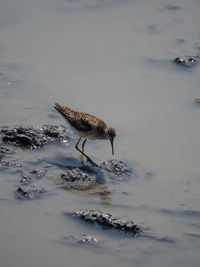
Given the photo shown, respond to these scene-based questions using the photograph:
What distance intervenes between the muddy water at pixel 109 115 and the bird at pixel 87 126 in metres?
0.29

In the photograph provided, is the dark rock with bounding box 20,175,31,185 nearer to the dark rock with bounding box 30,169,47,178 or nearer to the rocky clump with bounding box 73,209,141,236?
the dark rock with bounding box 30,169,47,178

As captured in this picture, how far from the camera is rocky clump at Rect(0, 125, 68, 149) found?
30.9 ft

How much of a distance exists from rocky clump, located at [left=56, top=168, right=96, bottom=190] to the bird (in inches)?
18.3

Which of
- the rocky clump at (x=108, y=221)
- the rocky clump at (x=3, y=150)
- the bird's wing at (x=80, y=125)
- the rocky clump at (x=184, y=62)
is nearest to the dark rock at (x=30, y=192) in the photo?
the rocky clump at (x=108, y=221)

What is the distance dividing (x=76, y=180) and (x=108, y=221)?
3.67ft

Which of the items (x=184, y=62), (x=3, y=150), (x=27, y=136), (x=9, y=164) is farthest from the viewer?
(x=184, y=62)

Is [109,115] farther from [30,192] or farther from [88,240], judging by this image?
[88,240]

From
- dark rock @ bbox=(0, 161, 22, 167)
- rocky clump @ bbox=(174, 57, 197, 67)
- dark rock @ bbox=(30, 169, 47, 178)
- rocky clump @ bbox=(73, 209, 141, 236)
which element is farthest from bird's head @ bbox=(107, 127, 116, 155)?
rocky clump @ bbox=(174, 57, 197, 67)

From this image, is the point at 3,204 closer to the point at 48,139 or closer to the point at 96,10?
the point at 48,139

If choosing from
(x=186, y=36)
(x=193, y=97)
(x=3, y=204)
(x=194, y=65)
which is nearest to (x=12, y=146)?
(x=3, y=204)

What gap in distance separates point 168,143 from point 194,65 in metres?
2.61

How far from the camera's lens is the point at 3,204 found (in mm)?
8016

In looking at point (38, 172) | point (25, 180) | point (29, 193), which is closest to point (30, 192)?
point (29, 193)

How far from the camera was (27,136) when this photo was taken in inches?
369
